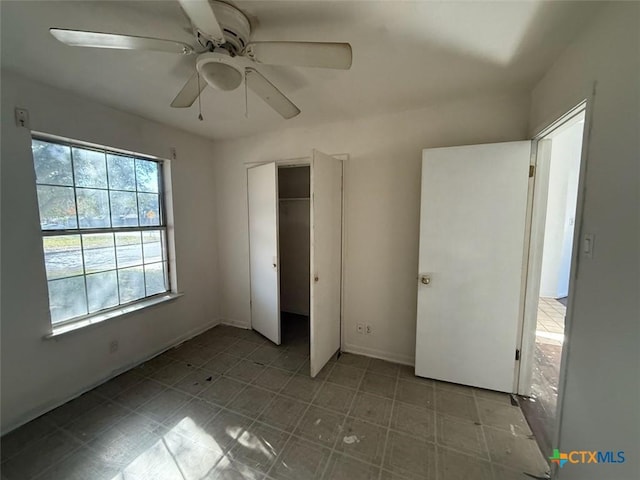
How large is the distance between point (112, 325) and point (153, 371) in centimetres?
56

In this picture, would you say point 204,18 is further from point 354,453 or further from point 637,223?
point 354,453

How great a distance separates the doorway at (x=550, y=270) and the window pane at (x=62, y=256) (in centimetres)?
330

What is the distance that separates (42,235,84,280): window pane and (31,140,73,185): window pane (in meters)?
0.44

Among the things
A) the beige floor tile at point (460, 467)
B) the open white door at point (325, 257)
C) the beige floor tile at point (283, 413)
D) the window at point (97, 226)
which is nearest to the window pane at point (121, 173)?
the window at point (97, 226)

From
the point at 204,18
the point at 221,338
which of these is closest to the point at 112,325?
the point at 221,338

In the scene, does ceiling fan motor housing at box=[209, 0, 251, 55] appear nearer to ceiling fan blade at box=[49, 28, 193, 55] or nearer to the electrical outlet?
ceiling fan blade at box=[49, 28, 193, 55]

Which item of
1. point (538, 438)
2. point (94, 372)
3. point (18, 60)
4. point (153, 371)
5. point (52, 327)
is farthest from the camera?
point (153, 371)

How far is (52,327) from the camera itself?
1907mm

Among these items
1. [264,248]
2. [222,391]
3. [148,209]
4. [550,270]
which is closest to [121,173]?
[148,209]

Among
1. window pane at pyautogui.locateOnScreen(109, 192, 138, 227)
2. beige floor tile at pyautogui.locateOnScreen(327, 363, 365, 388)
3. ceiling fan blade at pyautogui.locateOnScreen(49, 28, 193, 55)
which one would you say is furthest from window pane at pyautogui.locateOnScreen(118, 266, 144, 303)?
beige floor tile at pyautogui.locateOnScreen(327, 363, 365, 388)

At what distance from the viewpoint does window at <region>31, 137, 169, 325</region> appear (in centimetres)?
191

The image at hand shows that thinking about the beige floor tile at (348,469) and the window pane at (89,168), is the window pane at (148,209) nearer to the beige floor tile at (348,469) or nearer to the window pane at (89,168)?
the window pane at (89,168)

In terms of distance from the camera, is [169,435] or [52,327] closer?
[169,435]

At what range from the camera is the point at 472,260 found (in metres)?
2.01
